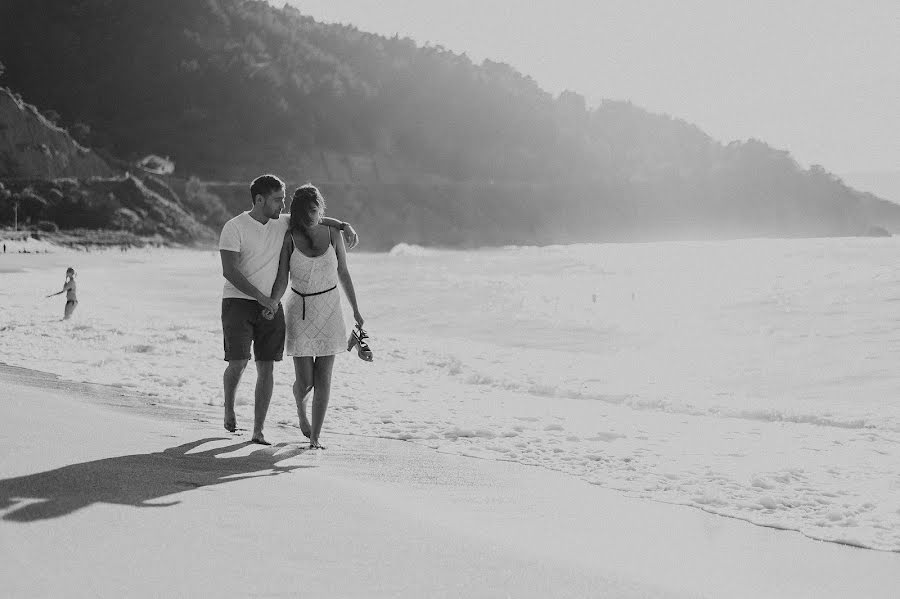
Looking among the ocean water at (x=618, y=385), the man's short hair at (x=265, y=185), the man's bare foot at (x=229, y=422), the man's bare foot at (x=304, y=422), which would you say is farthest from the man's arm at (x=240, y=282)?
the ocean water at (x=618, y=385)

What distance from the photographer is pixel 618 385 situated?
10.4m

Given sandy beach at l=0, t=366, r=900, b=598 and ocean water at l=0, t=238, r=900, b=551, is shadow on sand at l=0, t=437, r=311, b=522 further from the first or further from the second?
ocean water at l=0, t=238, r=900, b=551

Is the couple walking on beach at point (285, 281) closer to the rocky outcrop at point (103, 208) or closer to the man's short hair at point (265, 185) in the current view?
the man's short hair at point (265, 185)

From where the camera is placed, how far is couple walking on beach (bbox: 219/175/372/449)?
5.01 m

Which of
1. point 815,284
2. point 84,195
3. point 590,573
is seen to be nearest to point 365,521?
point 590,573

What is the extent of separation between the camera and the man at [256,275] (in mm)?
4988

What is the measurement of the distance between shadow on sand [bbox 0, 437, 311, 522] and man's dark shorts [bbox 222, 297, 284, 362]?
63cm

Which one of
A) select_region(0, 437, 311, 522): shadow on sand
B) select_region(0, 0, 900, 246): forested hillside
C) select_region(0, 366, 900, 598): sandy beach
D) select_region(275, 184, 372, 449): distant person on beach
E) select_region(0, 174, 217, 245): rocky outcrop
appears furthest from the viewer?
select_region(0, 0, 900, 246): forested hillside

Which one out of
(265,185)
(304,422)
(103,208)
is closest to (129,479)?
(304,422)

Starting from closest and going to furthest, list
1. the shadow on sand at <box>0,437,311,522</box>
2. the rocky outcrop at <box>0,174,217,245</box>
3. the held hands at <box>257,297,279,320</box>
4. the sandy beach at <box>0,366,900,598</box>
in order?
the sandy beach at <box>0,366,900,598</box>, the shadow on sand at <box>0,437,311,522</box>, the held hands at <box>257,297,279,320</box>, the rocky outcrop at <box>0,174,217,245</box>

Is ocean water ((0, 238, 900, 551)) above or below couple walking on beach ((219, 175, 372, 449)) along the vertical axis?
below

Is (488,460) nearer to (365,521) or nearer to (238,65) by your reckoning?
(365,521)

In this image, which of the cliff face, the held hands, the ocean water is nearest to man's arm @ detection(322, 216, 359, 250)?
the held hands

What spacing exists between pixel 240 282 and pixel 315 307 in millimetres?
472
